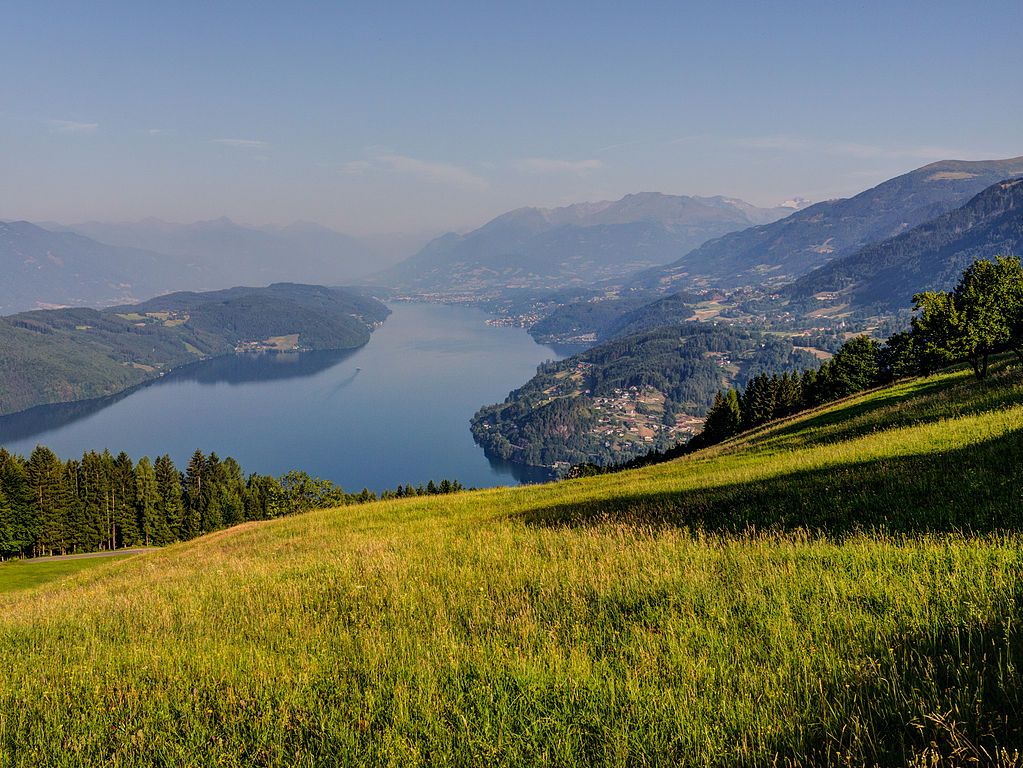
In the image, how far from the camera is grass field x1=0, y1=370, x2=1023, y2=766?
3844 mm

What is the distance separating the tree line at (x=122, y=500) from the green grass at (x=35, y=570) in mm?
8018

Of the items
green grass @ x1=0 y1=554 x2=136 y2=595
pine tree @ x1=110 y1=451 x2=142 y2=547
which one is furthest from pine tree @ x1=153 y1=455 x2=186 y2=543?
green grass @ x1=0 y1=554 x2=136 y2=595

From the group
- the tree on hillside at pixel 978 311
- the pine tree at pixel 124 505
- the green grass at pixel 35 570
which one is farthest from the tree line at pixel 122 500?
the tree on hillside at pixel 978 311

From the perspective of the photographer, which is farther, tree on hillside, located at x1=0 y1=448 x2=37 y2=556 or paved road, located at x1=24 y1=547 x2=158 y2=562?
paved road, located at x1=24 y1=547 x2=158 y2=562

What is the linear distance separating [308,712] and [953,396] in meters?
33.5

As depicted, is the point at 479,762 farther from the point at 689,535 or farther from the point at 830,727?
the point at 689,535

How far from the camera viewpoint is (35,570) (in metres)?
59.8

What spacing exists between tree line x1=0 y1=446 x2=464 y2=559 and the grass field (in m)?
57.0

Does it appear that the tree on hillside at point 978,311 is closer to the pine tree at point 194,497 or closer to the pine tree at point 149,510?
the pine tree at point 194,497

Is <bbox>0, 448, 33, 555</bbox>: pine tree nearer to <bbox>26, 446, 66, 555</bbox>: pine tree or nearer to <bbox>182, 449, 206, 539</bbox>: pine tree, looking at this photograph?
<bbox>26, 446, 66, 555</bbox>: pine tree

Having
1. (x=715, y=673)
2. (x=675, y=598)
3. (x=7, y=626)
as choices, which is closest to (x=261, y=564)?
(x=7, y=626)

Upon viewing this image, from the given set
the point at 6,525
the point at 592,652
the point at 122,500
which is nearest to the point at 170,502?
the point at 122,500

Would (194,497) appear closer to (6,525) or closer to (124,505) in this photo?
(124,505)

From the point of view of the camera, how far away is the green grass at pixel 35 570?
165 feet
